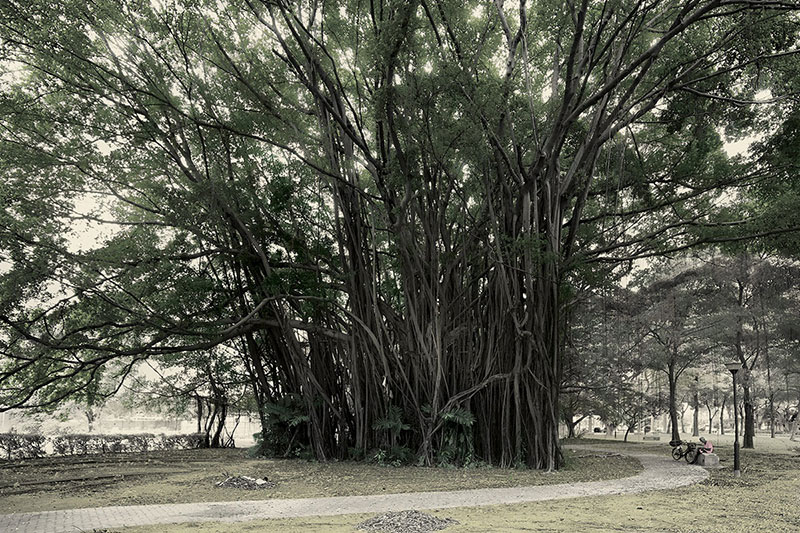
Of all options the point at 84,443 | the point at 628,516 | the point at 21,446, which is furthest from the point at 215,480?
the point at 84,443

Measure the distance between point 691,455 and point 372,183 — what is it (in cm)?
678

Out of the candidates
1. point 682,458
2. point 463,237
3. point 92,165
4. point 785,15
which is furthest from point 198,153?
point 682,458

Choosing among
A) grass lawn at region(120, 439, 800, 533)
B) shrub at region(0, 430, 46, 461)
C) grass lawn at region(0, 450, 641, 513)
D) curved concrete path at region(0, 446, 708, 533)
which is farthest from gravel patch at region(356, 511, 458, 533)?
shrub at region(0, 430, 46, 461)

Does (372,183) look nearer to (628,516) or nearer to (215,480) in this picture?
(215,480)

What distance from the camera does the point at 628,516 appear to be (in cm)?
414

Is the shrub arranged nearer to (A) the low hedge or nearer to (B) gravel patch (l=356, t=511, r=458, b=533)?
(A) the low hedge

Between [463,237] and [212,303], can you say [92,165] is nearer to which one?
[212,303]

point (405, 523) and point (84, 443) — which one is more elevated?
point (405, 523)

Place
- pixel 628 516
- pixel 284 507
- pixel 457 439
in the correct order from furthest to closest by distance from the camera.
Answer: pixel 457 439 → pixel 284 507 → pixel 628 516

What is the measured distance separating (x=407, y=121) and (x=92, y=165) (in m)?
5.05

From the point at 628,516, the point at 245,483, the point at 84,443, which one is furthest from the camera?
the point at 84,443

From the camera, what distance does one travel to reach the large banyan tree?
7129 millimetres

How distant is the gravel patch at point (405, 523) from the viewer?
368 cm

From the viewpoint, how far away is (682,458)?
391 inches
